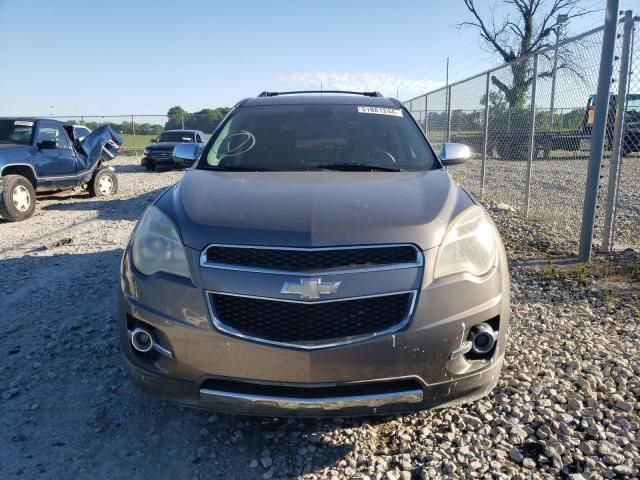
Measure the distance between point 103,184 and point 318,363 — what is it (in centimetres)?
1064

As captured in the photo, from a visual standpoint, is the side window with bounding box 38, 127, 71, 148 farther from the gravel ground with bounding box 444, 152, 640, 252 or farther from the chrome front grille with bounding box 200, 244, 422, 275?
the chrome front grille with bounding box 200, 244, 422, 275

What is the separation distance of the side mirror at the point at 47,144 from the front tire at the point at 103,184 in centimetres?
165

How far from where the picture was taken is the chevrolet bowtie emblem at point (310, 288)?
1.94 m

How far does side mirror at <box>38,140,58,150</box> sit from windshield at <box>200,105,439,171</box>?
7.02m

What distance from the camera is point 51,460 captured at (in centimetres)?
226

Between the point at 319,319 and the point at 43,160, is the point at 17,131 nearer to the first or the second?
the point at 43,160

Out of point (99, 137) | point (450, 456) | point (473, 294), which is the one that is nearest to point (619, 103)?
point (473, 294)

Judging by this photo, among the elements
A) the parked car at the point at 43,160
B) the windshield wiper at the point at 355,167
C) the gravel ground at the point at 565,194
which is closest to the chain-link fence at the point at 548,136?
the gravel ground at the point at 565,194

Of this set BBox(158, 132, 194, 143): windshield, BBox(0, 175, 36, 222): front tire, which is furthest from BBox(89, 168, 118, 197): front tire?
BBox(158, 132, 194, 143): windshield

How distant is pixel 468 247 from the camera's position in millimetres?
2201

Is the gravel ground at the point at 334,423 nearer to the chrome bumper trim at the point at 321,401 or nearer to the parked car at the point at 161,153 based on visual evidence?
the chrome bumper trim at the point at 321,401

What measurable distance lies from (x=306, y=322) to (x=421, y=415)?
1.03 metres

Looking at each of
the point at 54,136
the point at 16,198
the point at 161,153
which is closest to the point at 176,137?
the point at 161,153

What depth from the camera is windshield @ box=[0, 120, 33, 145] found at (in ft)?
29.3
